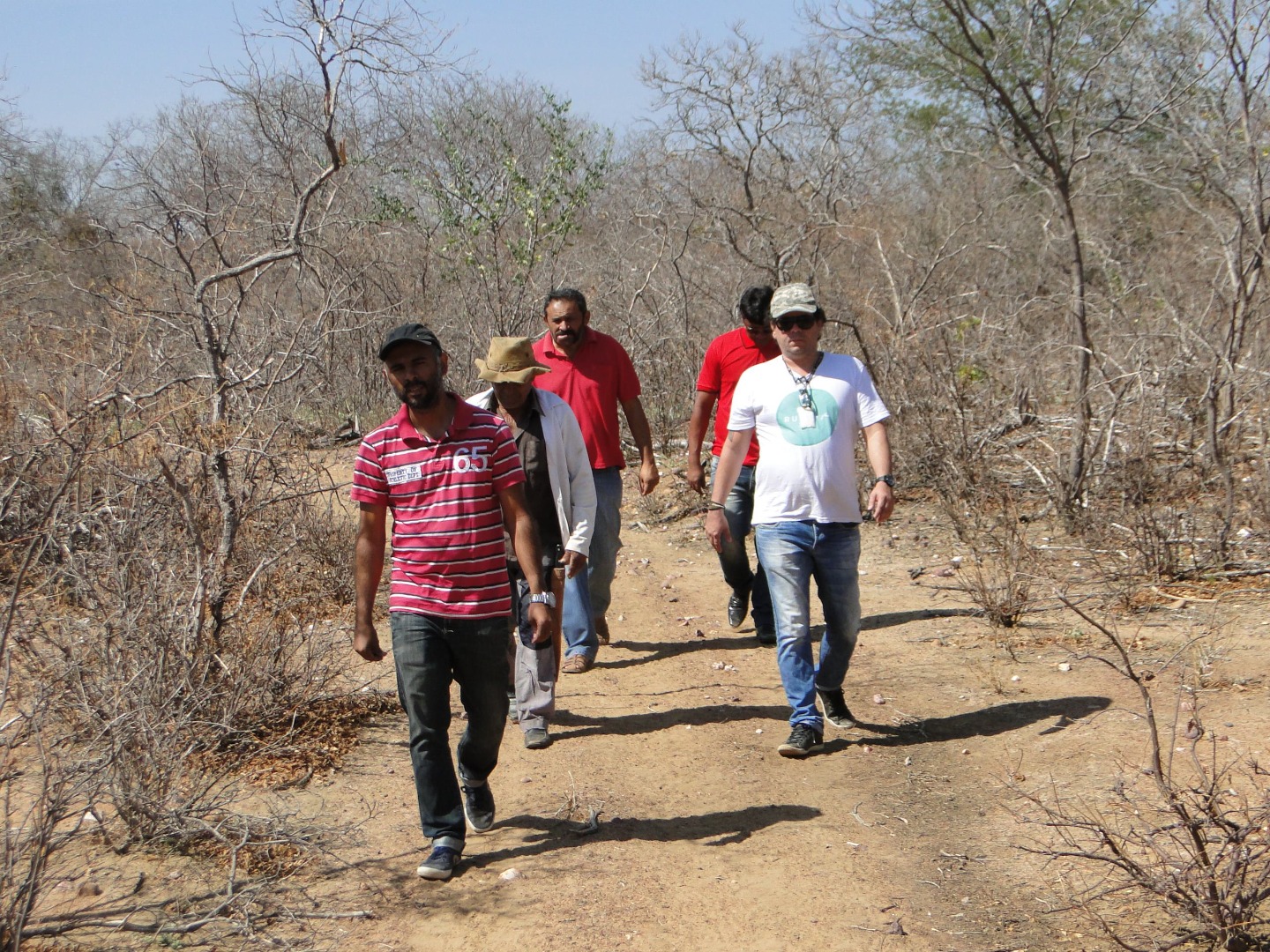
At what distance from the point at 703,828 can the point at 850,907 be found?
2.49 feet

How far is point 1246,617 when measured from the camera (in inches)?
239

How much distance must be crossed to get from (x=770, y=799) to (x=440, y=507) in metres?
1.75

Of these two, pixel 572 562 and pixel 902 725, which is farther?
pixel 902 725

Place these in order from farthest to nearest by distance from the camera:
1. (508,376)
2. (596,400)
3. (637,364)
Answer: (637,364) < (596,400) < (508,376)

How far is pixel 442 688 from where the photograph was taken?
387 cm

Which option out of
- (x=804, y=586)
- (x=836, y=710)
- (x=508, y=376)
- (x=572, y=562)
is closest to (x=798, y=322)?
(x=804, y=586)

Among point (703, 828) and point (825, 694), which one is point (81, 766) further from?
point (825, 694)

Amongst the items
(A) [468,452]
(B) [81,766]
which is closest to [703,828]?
(A) [468,452]

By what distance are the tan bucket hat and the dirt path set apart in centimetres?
157

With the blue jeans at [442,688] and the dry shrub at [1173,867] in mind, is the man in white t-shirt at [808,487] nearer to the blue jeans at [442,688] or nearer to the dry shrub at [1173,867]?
the dry shrub at [1173,867]

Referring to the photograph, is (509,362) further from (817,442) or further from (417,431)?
(817,442)

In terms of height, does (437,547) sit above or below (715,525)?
above

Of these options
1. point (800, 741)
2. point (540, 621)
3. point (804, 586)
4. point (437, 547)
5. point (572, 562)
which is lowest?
point (800, 741)

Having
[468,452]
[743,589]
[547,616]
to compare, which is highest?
[468,452]
